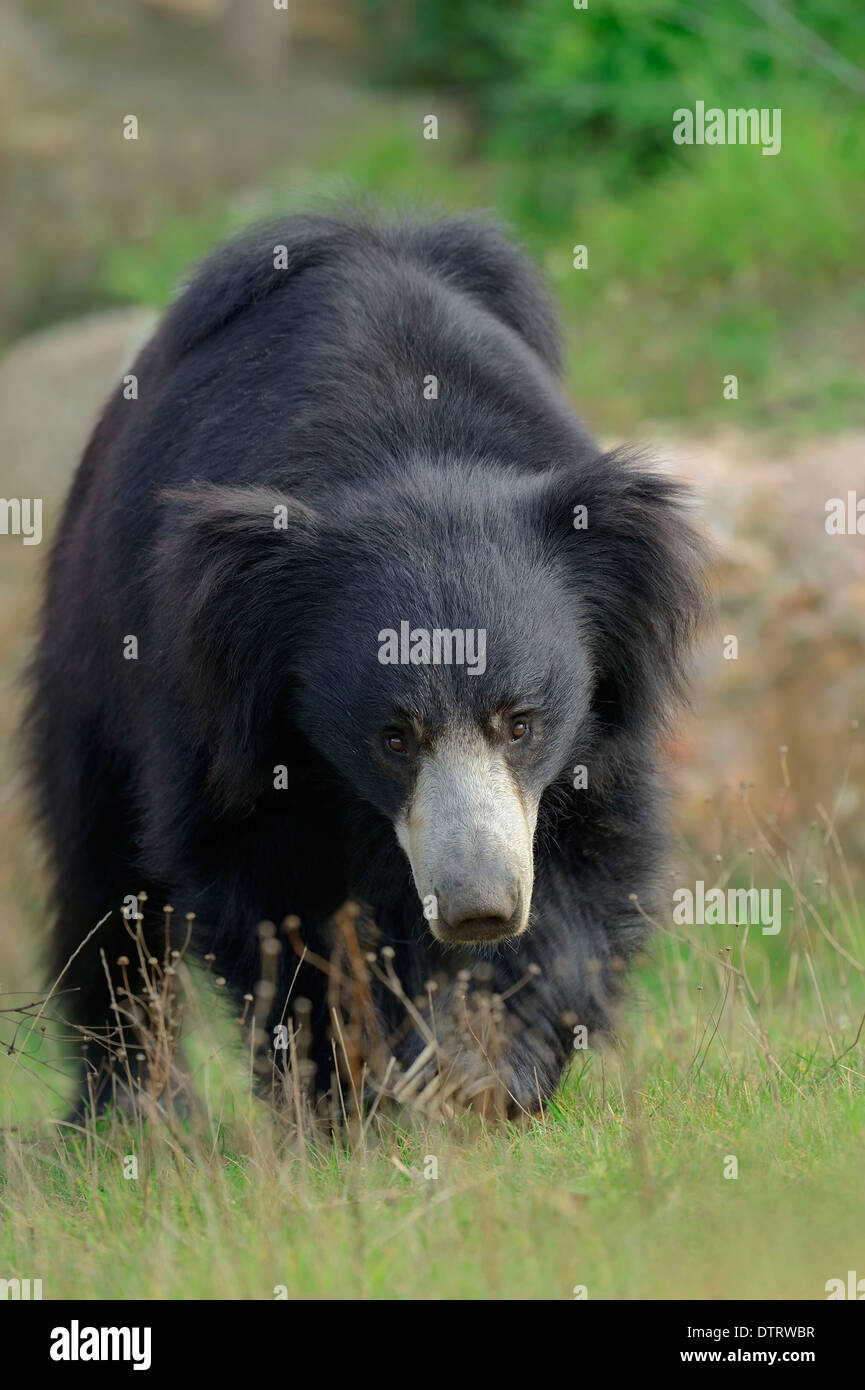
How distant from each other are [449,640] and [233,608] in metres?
0.53

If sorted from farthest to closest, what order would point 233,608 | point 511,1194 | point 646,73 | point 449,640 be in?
point 646,73, point 233,608, point 449,640, point 511,1194

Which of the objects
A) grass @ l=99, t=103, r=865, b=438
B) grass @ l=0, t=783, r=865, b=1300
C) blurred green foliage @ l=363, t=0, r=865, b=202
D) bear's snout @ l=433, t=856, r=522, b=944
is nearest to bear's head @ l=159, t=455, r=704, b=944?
bear's snout @ l=433, t=856, r=522, b=944

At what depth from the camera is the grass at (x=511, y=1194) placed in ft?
9.55

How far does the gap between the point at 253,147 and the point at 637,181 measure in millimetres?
4741

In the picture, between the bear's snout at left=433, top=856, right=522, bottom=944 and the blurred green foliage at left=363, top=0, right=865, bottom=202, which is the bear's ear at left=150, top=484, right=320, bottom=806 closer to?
the bear's snout at left=433, top=856, right=522, bottom=944

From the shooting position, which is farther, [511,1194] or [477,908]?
[477,908]

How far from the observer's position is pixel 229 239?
4.82m

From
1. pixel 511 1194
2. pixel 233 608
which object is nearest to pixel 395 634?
pixel 233 608

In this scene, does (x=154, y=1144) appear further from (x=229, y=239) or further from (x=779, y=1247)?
(x=229, y=239)

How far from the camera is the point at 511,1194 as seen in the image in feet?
10.7

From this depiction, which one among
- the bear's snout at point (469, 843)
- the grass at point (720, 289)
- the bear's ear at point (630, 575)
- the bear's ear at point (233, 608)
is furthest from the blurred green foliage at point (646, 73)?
the bear's snout at point (469, 843)

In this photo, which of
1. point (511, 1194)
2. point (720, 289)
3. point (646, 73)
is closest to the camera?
point (511, 1194)

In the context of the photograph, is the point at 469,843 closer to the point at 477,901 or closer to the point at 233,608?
the point at 477,901

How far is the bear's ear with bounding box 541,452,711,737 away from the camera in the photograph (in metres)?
3.92
